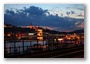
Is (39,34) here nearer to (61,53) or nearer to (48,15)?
(48,15)

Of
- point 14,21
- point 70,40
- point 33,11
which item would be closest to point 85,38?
point 70,40

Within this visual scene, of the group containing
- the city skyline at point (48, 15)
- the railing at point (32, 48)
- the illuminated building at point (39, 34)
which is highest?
the city skyline at point (48, 15)

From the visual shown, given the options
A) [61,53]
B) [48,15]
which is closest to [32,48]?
[61,53]

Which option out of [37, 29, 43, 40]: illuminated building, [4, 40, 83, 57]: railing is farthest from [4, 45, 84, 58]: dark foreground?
[37, 29, 43, 40]: illuminated building

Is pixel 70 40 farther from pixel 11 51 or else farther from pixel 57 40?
pixel 11 51

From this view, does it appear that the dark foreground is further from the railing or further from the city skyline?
the city skyline

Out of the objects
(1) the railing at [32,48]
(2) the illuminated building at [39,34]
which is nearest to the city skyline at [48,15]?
(2) the illuminated building at [39,34]

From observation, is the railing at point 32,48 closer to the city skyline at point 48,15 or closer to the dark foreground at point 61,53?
the dark foreground at point 61,53

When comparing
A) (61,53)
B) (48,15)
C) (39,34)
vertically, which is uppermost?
(48,15)
